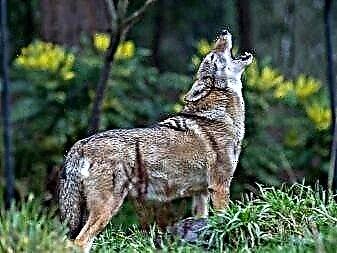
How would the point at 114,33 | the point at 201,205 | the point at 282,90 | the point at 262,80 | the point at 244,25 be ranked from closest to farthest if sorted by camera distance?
the point at 201,205 < the point at 114,33 < the point at 262,80 < the point at 282,90 < the point at 244,25

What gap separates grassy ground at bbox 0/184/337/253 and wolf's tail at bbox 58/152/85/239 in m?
0.14

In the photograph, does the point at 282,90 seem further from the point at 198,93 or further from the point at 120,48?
the point at 198,93

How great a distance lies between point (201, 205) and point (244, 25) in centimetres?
965

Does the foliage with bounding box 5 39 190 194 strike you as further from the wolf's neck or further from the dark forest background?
the wolf's neck

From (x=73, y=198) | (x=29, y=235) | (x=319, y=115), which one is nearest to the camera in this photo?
(x=29, y=235)

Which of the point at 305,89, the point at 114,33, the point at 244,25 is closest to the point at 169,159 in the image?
the point at 114,33

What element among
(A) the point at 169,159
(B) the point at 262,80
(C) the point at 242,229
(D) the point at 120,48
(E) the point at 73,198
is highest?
(D) the point at 120,48

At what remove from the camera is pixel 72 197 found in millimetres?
6336

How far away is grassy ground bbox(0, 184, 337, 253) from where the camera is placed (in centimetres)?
569

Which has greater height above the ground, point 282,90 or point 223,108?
point 223,108

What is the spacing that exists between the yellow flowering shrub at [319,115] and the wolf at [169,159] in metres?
5.54

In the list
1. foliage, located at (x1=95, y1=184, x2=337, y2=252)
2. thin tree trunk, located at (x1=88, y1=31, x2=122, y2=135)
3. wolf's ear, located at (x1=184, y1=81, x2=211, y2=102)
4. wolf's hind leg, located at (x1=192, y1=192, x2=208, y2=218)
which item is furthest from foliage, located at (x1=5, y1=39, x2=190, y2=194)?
foliage, located at (x1=95, y1=184, x2=337, y2=252)

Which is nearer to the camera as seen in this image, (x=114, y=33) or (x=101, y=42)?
(x=114, y=33)

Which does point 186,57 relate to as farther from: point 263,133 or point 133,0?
point 263,133
